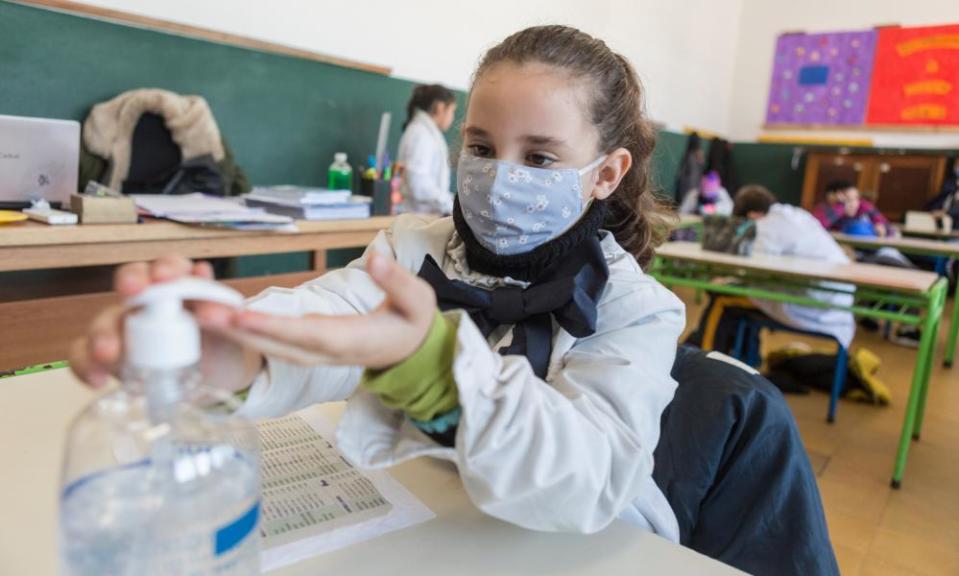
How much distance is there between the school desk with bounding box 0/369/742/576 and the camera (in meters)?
0.60

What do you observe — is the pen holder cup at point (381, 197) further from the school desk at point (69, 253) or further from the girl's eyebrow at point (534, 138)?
the girl's eyebrow at point (534, 138)

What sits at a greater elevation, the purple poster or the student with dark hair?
the purple poster

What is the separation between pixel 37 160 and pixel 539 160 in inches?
67.9

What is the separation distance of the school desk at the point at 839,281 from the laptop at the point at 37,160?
6.59ft

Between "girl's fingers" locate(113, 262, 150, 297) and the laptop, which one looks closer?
"girl's fingers" locate(113, 262, 150, 297)

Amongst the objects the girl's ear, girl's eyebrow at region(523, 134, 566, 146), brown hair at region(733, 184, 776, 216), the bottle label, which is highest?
brown hair at region(733, 184, 776, 216)

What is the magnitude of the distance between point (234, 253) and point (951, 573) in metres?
2.38

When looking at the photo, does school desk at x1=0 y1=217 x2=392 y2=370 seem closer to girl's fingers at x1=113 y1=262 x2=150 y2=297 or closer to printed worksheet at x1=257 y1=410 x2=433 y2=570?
printed worksheet at x1=257 y1=410 x2=433 y2=570

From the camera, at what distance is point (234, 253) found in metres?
Answer: 2.18

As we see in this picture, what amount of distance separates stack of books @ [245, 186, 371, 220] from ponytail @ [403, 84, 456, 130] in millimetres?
1301

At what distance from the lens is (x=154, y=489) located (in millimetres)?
492

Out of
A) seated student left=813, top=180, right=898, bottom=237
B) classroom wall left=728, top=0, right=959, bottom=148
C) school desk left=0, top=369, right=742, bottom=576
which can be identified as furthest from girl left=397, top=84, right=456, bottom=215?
classroom wall left=728, top=0, right=959, bottom=148

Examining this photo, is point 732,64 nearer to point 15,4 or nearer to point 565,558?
point 15,4

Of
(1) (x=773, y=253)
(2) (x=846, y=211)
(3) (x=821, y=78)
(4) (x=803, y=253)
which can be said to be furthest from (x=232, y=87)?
(3) (x=821, y=78)
